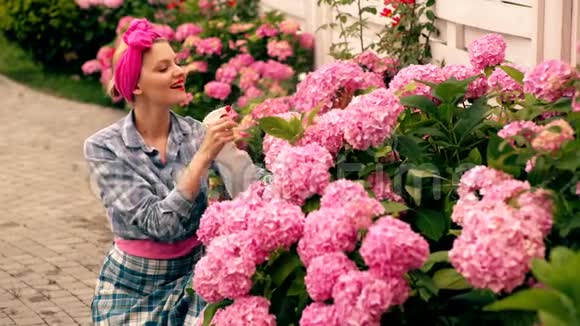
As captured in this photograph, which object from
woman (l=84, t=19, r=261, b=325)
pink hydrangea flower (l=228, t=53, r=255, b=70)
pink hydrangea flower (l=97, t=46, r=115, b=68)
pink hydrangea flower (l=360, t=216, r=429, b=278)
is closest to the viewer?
pink hydrangea flower (l=360, t=216, r=429, b=278)

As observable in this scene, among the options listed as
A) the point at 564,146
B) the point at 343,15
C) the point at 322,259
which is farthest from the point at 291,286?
the point at 343,15

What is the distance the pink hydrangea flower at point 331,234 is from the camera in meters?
3.02

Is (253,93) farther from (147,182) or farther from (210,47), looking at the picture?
(147,182)

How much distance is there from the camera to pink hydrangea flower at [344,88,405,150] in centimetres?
329

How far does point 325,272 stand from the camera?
296cm

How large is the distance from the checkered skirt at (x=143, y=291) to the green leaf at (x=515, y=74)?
4.71 feet

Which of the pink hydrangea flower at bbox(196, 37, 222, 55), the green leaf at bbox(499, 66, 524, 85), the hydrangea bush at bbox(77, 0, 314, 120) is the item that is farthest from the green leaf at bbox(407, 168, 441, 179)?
the pink hydrangea flower at bbox(196, 37, 222, 55)

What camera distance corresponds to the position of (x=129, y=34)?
453 centimetres

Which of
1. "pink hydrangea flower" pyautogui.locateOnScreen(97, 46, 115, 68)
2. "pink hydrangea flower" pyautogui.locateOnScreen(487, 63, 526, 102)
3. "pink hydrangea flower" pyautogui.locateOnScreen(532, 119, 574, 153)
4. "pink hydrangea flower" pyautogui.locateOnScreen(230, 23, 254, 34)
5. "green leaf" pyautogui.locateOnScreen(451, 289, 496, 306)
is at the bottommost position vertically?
"pink hydrangea flower" pyautogui.locateOnScreen(97, 46, 115, 68)

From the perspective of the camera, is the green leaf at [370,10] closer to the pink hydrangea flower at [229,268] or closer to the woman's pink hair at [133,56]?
the woman's pink hair at [133,56]

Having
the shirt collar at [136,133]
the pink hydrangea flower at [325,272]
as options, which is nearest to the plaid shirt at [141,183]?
A: the shirt collar at [136,133]

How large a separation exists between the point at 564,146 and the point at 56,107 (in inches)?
399

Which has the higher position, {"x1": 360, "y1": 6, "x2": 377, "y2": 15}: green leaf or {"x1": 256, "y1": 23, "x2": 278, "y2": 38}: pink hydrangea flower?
{"x1": 360, "y1": 6, "x2": 377, "y2": 15}: green leaf

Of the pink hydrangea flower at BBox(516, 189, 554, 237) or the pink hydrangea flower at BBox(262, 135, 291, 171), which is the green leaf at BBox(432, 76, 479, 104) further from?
the pink hydrangea flower at BBox(516, 189, 554, 237)
